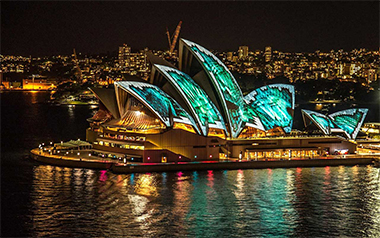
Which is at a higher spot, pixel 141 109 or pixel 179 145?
pixel 141 109

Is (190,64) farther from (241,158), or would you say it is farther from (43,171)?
(43,171)

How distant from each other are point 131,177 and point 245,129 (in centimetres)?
1081

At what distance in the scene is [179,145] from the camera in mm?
39594

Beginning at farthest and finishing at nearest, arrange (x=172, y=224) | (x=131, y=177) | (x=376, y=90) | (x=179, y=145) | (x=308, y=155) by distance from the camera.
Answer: (x=376, y=90)
(x=308, y=155)
(x=179, y=145)
(x=131, y=177)
(x=172, y=224)

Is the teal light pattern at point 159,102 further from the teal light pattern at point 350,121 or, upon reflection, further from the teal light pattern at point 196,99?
the teal light pattern at point 350,121

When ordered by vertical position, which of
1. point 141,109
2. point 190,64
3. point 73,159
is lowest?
point 73,159

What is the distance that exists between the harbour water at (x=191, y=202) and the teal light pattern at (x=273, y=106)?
6.16m

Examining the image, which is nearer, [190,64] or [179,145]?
[179,145]

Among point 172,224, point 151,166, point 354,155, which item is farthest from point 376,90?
point 172,224

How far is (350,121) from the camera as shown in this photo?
157ft

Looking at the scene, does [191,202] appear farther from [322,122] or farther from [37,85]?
[37,85]

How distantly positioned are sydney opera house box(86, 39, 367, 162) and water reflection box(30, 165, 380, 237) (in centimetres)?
295

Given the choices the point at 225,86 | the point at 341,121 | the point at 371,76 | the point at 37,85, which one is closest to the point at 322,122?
the point at 341,121

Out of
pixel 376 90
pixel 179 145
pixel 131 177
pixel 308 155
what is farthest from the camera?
pixel 376 90
